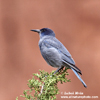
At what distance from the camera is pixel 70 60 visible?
2.12 meters

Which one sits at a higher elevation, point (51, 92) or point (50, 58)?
point (50, 58)

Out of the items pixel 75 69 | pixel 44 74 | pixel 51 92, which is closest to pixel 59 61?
pixel 75 69

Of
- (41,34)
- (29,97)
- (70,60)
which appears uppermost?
(41,34)

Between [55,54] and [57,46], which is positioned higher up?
[57,46]

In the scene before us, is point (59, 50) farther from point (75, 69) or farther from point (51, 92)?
point (51, 92)

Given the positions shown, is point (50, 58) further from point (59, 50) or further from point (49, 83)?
point (49, 83)

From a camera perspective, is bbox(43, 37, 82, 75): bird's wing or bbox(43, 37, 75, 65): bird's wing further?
bbox(43, 37, 75, 65): bird's wing

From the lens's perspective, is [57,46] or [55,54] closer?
[55,54]

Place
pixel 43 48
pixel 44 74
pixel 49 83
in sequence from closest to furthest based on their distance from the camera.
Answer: pixel 49 83
pixel 44 74
pixel 43 48

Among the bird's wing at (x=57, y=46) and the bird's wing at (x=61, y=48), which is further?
the bird's wing at (x=57, y=46)

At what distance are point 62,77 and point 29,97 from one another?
0.52 m

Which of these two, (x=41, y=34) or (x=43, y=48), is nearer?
(x=43, y=48)

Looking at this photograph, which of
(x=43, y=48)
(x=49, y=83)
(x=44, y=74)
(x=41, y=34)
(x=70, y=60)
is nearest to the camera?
(x=49, y=83)

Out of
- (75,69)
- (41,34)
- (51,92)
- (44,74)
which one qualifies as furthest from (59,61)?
(51,92)
